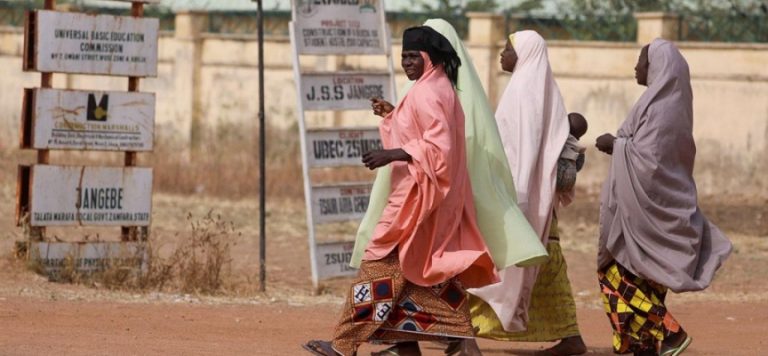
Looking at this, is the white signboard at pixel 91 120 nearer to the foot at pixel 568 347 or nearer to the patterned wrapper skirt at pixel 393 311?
the foot at pixel 568 347

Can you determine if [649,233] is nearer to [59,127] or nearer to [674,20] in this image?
[59,127]

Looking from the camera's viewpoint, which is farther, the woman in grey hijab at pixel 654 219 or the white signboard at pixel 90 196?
the white signboard at pixel 90 196

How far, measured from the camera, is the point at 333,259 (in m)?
11.5

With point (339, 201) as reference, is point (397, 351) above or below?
below

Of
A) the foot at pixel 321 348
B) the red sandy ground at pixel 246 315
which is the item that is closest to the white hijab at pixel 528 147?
the red sandy ground at pixel 246 315

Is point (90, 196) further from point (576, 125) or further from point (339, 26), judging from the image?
point (576, 125)

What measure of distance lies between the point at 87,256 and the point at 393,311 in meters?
4.07

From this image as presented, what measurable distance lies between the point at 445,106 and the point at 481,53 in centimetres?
1311

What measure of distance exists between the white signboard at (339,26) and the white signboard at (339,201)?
1.01 meters

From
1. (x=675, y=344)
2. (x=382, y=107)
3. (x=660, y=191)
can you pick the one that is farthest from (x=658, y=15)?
(x=382, y=107)

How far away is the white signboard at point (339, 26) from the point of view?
11.3 meters

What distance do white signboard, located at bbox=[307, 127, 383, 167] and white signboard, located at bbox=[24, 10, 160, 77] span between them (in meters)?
1.31

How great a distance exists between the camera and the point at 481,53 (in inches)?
790

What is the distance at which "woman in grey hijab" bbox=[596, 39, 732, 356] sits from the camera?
24.9 ft
